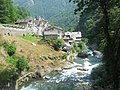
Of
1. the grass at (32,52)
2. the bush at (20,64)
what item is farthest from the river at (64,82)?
the grass at (32,52)


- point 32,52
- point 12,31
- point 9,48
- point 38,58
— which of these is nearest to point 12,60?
point 9,48

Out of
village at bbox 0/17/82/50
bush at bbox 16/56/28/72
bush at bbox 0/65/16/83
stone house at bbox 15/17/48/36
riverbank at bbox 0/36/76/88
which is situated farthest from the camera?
stone house at bbox 15/17/48/36

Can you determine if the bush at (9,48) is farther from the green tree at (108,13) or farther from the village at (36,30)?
the green tree at (108,13)

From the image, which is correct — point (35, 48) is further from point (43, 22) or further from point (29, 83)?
point (43, 22)

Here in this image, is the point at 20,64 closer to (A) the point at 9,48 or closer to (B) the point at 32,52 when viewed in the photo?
(A) the point at 9,48

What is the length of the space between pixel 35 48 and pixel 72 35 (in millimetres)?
53387

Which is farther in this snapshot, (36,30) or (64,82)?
(36,30)

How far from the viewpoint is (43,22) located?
12569cm

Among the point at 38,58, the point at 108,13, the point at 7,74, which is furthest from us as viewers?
the point at 38,58

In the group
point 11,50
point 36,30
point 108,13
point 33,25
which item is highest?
point 108,13

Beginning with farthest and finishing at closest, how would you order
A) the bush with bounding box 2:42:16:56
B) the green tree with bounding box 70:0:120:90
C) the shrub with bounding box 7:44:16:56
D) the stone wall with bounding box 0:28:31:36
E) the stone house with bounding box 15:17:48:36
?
the stone house with bounding box 15:17:48:36 → the stone wall with bounding box 0:28:31:36 → the bush with bounding box 2:42:16:56 → the shrub with bounding box 7:44:16:56 → the green tree with bounding box 70:0:120:90

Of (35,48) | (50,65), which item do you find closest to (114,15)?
(50,65)

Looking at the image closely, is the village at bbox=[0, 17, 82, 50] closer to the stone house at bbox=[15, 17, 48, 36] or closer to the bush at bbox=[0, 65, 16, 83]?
the stone house at bbox=[15, 17, 48, 36]

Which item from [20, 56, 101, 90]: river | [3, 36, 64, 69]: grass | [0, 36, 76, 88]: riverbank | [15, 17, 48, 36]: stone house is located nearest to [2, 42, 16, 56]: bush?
[0, 36, 76, 88]: riverbank
